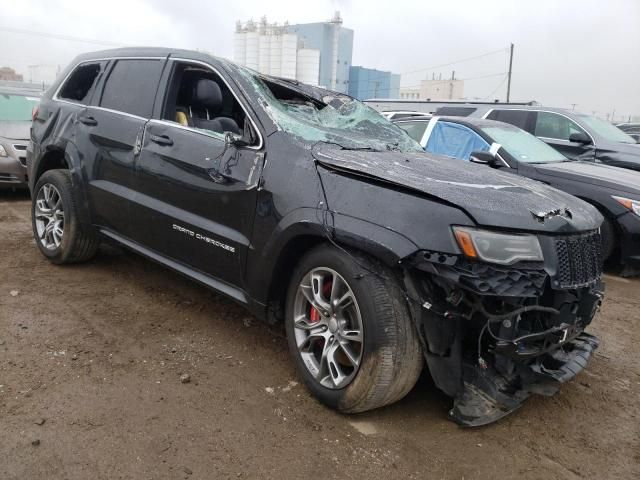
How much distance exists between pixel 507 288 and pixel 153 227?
7.88ft

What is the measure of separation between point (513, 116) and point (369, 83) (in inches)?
→ 1725

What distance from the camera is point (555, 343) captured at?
2.56m

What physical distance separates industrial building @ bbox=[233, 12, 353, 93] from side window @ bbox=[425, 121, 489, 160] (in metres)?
34.2

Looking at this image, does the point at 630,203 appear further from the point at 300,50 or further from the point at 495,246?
the point at 300,50

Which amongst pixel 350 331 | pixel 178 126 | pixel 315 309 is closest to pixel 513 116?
pixel 178 126

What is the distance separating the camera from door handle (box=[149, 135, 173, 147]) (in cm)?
355

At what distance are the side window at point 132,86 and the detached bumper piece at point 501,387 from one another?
2811mm

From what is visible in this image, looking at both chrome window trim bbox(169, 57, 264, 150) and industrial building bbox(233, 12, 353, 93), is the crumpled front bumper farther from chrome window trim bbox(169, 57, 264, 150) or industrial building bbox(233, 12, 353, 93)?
industrial building bbox(233, 12, 353, 93)

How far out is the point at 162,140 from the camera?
3600mm

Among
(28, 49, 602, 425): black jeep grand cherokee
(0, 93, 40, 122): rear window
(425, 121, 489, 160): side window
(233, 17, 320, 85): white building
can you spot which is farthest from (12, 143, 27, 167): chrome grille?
(233, 17, 320, 85): white building

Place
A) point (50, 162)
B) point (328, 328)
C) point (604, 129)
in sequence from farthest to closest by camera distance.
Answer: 1. point (604, 129)
2. point (50, 162)
3. point (328, 328)

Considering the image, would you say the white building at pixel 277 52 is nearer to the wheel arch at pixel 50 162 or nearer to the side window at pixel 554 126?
the side window at pixel 554 126

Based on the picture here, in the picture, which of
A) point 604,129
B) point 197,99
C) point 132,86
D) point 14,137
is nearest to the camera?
point 197,99

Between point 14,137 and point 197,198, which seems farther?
point 14,137
